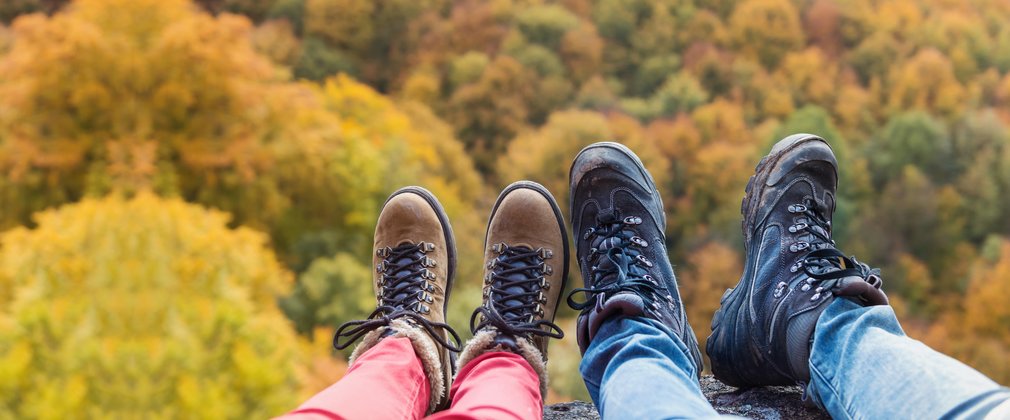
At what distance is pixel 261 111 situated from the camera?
29.3 ft

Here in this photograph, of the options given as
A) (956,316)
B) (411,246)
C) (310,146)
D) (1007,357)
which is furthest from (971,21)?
(411,246)

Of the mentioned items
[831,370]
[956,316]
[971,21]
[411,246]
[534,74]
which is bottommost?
[956,316]

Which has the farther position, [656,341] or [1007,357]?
[1007,357]

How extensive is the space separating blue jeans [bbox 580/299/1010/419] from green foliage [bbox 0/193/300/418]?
2.27 meters

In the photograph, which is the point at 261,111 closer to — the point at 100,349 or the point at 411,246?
the point at 100,349

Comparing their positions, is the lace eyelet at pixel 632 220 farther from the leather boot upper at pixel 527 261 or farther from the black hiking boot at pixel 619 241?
the leather boot upper at pixel 527 261

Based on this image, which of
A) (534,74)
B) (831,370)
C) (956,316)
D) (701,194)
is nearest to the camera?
(831,370)

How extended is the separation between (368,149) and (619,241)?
12134 mm

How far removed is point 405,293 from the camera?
6.52 feet

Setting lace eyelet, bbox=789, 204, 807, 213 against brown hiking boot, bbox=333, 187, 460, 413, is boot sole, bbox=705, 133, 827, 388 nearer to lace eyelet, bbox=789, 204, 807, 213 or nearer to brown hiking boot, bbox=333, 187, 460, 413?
lace eyelet, bbox=789, 204, 807, 213

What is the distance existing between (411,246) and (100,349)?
66.6 inches

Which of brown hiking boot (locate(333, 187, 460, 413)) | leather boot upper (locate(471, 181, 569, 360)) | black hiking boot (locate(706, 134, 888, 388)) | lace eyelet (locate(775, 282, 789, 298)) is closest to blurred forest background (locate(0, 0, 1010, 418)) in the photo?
brown hiking boot (locate(333, 187, 460, 413))

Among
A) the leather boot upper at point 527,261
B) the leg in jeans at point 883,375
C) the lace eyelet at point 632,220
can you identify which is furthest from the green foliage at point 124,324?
the leg in jeans at point 883,375

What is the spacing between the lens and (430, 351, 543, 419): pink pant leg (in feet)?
4.17
